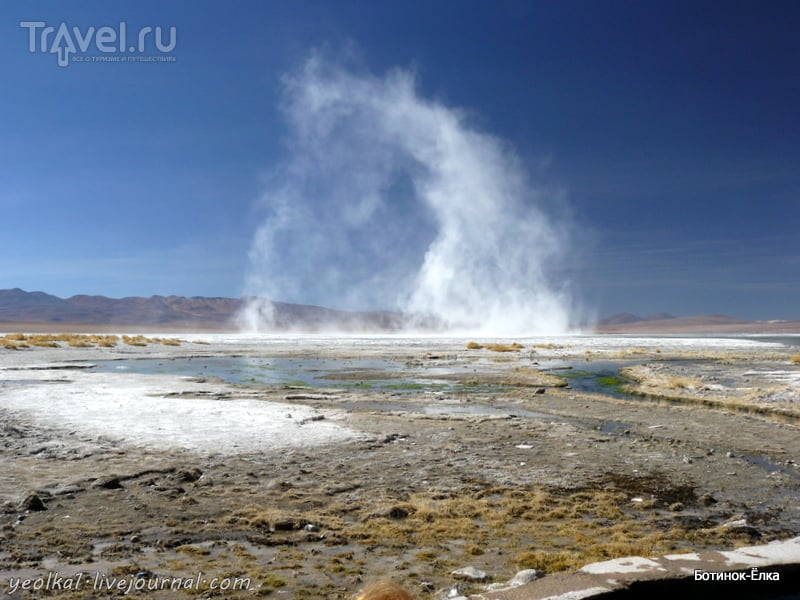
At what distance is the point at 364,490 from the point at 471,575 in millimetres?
3261

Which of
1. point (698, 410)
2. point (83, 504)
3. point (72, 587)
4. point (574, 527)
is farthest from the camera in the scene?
point (698, 410)

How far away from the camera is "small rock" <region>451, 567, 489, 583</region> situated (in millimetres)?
5621

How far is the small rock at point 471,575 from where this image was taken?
5.62m

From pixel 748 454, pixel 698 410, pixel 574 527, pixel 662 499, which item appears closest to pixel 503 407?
pixel 698 410

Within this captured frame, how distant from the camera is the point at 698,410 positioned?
1752 cm

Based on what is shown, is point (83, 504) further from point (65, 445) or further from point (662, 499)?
point (662, 499)

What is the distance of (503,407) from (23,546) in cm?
1411

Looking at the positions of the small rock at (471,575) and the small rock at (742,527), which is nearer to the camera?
the small rock at (471,575)

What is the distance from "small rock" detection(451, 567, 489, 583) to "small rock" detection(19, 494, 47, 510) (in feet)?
17.3

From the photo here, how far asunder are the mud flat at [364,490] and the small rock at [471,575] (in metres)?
0.02

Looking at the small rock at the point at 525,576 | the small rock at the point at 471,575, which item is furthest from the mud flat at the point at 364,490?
the small rock at the point at 525,576

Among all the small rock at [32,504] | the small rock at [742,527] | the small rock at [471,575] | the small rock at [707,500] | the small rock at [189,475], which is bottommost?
the small rock at [707,500]

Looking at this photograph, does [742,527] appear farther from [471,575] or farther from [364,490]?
[364,490]

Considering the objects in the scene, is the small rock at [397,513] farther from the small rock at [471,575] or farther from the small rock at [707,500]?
the small rock at [707,500]
